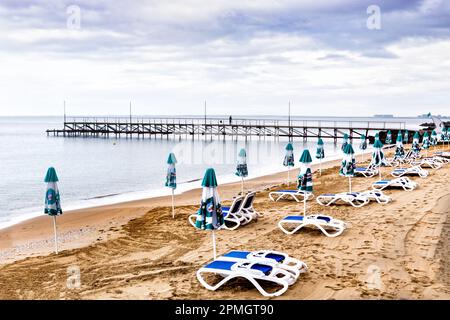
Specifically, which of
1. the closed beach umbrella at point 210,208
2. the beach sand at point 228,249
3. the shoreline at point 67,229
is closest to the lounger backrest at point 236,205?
the beach sand at point 228,249

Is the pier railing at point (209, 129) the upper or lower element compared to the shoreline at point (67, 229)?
upper

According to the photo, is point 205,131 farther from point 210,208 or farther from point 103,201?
point 210,208

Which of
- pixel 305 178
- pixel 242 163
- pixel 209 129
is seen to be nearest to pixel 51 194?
pixel 305 178

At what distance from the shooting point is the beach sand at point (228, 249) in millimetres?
5348

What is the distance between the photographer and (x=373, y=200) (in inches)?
427

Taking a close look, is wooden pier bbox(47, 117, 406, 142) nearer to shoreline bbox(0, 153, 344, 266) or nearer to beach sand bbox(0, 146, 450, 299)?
shoreline bbox(0, 153, 344, 266)

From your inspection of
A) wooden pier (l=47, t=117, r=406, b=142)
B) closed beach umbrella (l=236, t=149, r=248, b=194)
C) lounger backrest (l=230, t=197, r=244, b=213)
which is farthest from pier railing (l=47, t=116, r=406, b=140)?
lounger backrest (l=230, t=197, r=244, b=213)

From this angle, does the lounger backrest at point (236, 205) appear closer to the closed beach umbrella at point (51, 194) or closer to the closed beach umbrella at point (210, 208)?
the closed beach umbrella at point (210, 208)

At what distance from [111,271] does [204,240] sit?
7.00ft

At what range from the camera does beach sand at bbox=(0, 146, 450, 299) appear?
5348 millimetres

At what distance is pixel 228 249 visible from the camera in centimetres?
731

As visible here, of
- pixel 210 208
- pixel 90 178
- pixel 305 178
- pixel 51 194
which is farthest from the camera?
pixel 90 178
